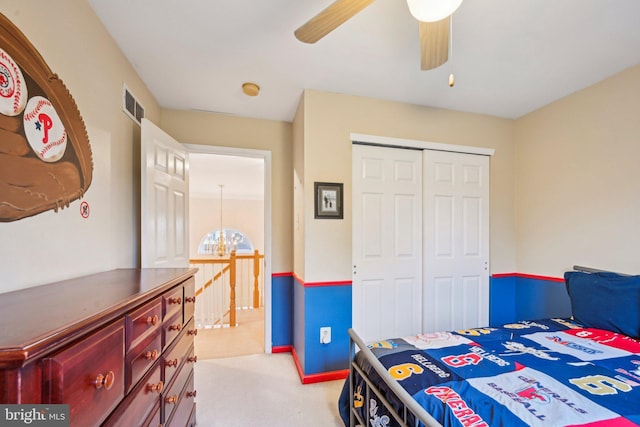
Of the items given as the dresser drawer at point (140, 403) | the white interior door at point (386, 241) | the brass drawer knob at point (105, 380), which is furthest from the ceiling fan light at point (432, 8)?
the dresser drawer at point (140, 403)

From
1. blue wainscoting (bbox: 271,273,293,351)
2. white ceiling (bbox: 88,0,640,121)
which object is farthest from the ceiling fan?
blue wainscoting (bbox: 271,273,293,351)

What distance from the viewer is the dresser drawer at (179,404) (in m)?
1.28

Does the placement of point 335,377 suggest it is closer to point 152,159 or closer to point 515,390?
point 515,390

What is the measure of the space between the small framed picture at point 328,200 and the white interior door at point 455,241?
929 millimetres

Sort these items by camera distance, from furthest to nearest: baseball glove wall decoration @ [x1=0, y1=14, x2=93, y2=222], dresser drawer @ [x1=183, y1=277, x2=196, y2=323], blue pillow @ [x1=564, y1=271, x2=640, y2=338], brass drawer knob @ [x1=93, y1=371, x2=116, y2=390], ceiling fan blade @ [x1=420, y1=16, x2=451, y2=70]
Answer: blue pillow @ [x1=564, y1=271, x2=640, y2=338], dresser drawer @ [x1=183, y1=277, x2=196, y2=323], ceiling fan blade @ [x1=420, y1=16, x2=451, y2=70], baseball glove wall decoration @ [x1=0, y1=14, x2=93, y2=222], brass drawer knob @ [x1=93, y1=371, x2=116, y2=390]

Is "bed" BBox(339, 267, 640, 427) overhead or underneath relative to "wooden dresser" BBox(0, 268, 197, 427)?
underneath

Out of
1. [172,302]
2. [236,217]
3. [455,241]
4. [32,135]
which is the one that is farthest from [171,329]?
[236,217]

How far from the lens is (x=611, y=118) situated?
2.21m

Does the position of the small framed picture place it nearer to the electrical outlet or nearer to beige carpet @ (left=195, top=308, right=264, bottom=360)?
the electrical outlet

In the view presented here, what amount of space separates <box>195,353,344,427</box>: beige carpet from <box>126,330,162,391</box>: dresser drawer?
110 cm

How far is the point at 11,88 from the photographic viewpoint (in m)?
0.98

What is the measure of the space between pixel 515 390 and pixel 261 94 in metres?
2.66

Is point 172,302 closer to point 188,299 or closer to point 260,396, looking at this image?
point 188,299

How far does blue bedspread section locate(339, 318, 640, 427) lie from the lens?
1.00 m
